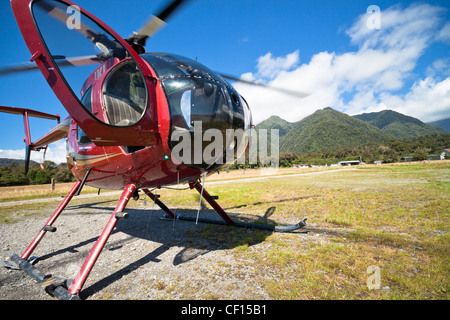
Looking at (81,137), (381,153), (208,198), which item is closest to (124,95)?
(81,137)

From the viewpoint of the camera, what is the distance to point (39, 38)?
2.37 meters

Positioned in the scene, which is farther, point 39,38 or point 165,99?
point 165,99

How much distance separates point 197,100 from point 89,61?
1.95 m

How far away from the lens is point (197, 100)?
3.05 metres

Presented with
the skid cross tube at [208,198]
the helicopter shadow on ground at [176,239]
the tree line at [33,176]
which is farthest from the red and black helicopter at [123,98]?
the tree line at [33,176]

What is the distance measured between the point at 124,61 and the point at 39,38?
1.07 meters

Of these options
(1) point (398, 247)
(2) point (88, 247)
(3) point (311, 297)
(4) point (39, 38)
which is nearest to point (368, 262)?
(1) point (398, 247)

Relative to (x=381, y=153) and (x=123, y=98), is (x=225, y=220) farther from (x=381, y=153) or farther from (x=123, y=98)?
(x=381, y=153)

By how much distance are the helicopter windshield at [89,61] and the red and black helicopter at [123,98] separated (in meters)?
0.01

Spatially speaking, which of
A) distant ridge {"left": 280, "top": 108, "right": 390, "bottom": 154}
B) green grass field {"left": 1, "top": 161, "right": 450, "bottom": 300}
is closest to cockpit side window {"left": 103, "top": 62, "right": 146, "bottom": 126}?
green grass field {"left": 1, "top": 161, "right": 450, "bottom": 300}

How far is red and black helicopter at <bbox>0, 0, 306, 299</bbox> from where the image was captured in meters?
2.50

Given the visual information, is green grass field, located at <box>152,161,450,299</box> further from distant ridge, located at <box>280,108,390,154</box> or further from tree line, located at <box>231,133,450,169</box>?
distant ridge, located at <box>280,108,390,154</box>

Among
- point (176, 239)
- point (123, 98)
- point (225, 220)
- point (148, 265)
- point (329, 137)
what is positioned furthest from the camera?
point (329, 137)
